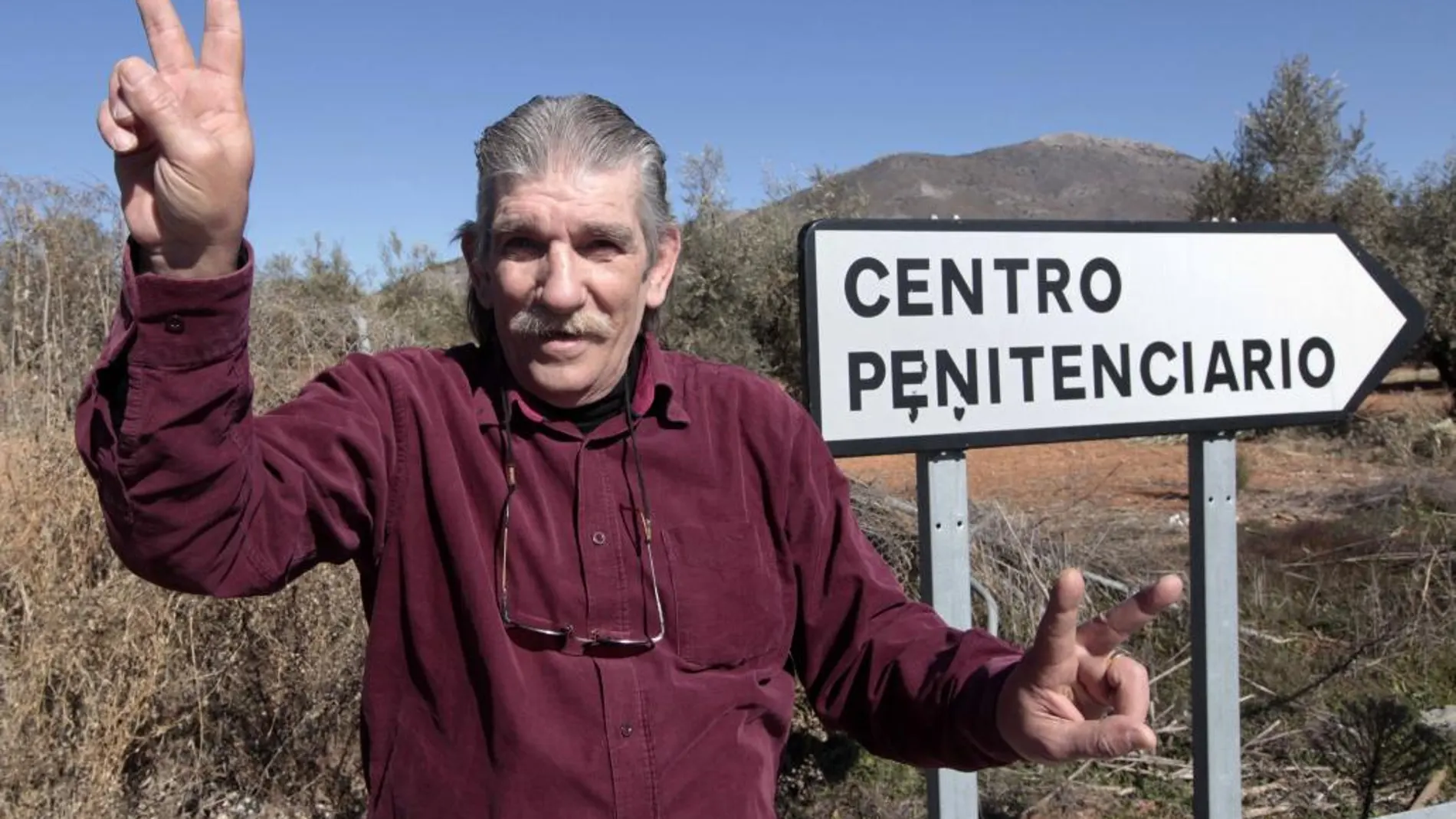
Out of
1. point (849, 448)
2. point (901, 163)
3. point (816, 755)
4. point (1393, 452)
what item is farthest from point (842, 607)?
point (901, 163)

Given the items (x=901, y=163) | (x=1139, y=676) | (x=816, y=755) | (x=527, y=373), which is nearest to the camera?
(x=1139, y=676)

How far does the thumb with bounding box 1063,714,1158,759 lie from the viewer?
4.96ft

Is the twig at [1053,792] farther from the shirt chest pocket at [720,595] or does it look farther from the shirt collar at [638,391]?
the shirt collar at [638,391]

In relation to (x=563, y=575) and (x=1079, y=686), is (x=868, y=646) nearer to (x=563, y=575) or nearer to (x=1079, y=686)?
(x=1079, y=686)

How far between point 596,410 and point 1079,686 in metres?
0.78

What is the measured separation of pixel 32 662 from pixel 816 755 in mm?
2754

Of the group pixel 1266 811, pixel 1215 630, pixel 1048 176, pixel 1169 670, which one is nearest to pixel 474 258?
pixel 1215 630

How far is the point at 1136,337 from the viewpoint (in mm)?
3016

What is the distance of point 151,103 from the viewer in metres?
1.23

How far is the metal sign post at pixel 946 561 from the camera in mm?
2768

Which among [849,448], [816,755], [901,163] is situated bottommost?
[816,755]

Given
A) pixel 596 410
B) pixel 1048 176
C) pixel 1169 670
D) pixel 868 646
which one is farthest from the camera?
pixel 1048 176

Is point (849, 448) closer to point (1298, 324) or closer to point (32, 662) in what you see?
point (1298, 324)

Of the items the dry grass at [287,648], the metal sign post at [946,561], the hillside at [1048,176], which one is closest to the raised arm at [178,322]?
the metal sign post at [946,561]
